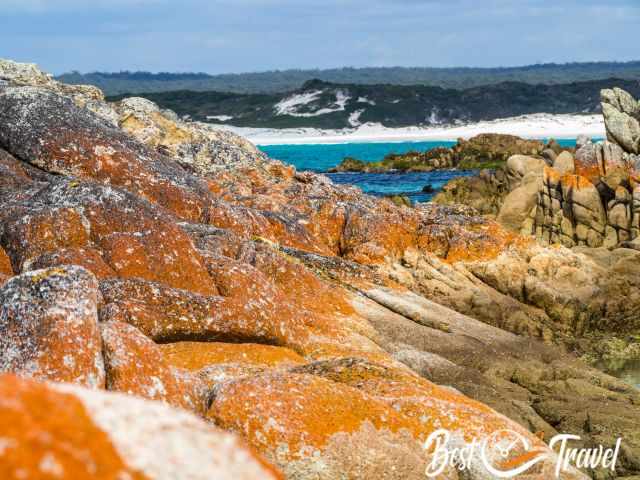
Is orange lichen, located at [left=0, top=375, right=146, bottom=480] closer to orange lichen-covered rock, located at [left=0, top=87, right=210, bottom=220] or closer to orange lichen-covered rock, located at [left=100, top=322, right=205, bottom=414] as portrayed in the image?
orange lichen-covered rock, located at [left=100, top=322, right=205, bottom=414]

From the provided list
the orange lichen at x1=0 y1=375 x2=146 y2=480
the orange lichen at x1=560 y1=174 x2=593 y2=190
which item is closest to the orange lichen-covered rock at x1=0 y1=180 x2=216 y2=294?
the orange lichen at x1=0 y1=375 x2=146 y2=480

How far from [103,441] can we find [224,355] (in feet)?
25.9

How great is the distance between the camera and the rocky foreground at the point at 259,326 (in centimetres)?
348

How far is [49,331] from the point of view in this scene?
8.27 metres

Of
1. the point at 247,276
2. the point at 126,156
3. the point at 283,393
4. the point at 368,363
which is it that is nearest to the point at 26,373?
the point at 283,393

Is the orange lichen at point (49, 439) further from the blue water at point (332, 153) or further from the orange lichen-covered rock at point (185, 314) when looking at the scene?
the blue water at point (332, 153)

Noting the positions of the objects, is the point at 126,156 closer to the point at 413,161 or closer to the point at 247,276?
the point at 247,276

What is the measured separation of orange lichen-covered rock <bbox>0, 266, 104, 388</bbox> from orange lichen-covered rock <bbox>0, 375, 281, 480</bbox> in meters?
4.84

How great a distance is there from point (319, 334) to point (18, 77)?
19783 mm

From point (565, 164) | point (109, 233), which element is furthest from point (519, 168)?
point (109, 233)

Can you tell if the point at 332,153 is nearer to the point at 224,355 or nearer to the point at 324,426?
the point at 224,355

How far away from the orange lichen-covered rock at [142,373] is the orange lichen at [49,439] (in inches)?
203

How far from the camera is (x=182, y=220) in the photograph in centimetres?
1656

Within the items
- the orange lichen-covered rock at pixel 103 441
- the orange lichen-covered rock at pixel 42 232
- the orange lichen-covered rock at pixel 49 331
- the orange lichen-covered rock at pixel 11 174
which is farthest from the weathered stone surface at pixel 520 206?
the orange lichen-covered rock at pixel 103 441
